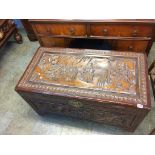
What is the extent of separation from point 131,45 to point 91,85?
84 centimetres

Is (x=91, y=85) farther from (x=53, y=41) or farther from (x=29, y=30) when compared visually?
(x=29, y=30)

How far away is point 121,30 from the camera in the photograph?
60.9 inches

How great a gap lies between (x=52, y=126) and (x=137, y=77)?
890mm

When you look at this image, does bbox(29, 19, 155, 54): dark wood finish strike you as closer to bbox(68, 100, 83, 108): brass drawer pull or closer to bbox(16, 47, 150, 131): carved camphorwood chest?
bbox(16, 47, 150, 131): carved camphorwood chest

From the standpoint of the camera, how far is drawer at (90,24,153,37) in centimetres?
149

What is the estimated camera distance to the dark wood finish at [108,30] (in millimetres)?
1485

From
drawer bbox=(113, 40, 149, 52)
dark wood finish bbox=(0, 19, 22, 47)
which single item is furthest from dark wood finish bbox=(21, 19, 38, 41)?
drawer bbox=(113, 40, 149, 52)

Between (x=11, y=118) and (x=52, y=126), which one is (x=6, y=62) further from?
(x=52, y=126)

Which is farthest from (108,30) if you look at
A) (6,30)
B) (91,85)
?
(6,30)

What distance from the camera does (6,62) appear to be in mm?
2230

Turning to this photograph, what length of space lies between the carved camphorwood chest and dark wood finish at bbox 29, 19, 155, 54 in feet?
1.19

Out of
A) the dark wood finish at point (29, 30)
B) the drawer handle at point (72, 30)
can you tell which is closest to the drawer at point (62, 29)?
the drawer handle at point (72, 30)

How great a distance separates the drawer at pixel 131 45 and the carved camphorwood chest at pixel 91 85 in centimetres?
42
